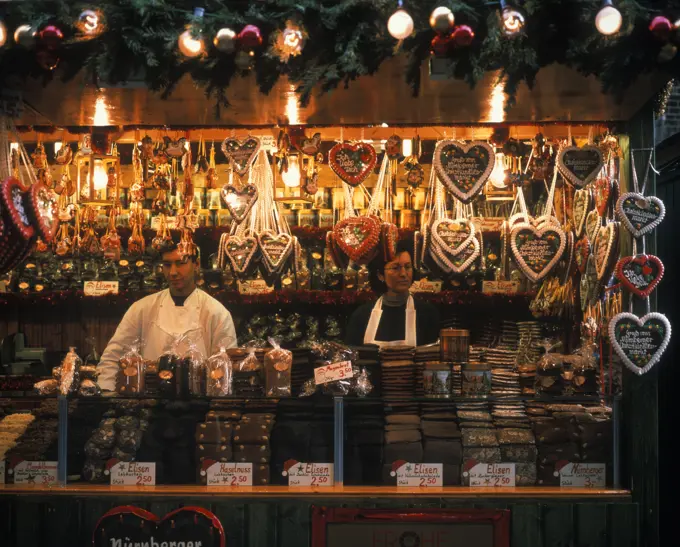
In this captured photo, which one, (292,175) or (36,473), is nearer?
(36,473)

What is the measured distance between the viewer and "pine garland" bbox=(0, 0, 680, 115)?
3.71 metres

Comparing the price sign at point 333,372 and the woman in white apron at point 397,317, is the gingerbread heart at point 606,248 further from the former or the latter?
the woman in white apron at point 397,317

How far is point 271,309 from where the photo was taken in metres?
7.26

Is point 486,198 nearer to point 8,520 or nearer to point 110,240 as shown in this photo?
point 110,240

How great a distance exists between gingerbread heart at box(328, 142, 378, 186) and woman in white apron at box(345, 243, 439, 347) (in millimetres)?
1565

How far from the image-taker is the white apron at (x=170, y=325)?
6.32 metres

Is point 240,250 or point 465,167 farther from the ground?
point 465,167

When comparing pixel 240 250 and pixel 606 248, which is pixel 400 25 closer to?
pixel 606 248

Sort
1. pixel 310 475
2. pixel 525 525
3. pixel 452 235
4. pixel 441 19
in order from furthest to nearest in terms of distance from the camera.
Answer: pixel 452 235 < pixel 310 475 < pixel 525 525 < pixel 441 19

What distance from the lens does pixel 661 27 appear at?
3682 millimetres

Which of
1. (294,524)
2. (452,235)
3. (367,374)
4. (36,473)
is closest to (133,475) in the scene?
(36,473)

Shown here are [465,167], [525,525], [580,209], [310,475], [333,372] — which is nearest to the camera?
[525,525]

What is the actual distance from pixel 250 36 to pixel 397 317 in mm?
3235

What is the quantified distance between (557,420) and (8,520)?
282 cm
